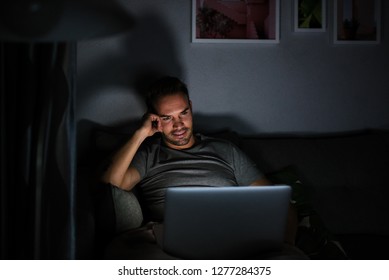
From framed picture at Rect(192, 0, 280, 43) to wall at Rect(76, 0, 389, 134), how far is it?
5cm

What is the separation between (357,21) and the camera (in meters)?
3.18

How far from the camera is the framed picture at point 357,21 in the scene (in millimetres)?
3168

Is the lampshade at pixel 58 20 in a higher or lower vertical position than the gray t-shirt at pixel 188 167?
higher

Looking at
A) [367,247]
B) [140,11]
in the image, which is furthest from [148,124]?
[367,247]

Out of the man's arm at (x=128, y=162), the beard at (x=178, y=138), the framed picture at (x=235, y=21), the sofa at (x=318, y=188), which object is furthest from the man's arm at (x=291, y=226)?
the framed picture at (x=235, y=21)

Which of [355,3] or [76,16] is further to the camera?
[355,3]

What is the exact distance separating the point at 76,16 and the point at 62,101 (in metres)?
0.31

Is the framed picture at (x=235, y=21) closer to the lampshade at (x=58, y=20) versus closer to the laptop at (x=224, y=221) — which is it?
the laptop at (x=224, y=221)

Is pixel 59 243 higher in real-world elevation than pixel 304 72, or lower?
lower

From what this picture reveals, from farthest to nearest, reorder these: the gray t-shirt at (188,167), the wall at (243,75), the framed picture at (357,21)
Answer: the framed picture at (357,21), the wall at (243,75), the gray t-shirt at (188,167)

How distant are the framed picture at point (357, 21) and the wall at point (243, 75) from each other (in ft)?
0.14

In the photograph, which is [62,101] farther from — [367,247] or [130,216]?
[367,247]

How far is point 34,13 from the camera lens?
51.6 inches

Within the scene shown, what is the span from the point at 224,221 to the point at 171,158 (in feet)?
2.88
